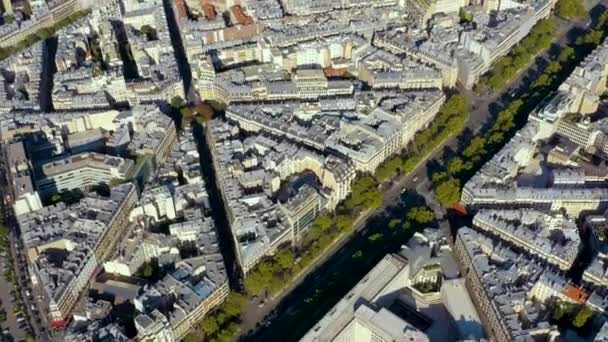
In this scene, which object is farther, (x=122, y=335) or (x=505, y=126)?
(x=505, y=126)

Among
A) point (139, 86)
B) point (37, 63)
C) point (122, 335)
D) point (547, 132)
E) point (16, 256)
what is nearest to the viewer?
point (122, 335)

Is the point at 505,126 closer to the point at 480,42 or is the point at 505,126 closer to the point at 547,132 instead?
the point at 547,132

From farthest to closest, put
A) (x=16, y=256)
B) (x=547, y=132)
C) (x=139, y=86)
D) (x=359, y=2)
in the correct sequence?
(x=359, y=2)
(x=139, y=86)
(x=547, y=132)
(x=16, y=256)

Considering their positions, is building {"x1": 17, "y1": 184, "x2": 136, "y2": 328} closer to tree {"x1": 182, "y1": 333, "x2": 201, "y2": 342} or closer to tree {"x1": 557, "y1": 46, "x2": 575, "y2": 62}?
tree {"x1": 182, "y1": 333, "x2": 201, "y2": 342}

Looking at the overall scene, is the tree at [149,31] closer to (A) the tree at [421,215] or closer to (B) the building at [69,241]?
(B) the building at [69,241]

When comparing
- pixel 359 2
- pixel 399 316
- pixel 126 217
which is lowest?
pixel 399 316

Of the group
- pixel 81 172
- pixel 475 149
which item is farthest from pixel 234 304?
pixel 475 149

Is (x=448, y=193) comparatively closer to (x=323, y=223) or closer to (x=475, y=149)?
(x=475, y=149)

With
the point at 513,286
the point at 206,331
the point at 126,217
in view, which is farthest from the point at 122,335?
the point at 513,286
